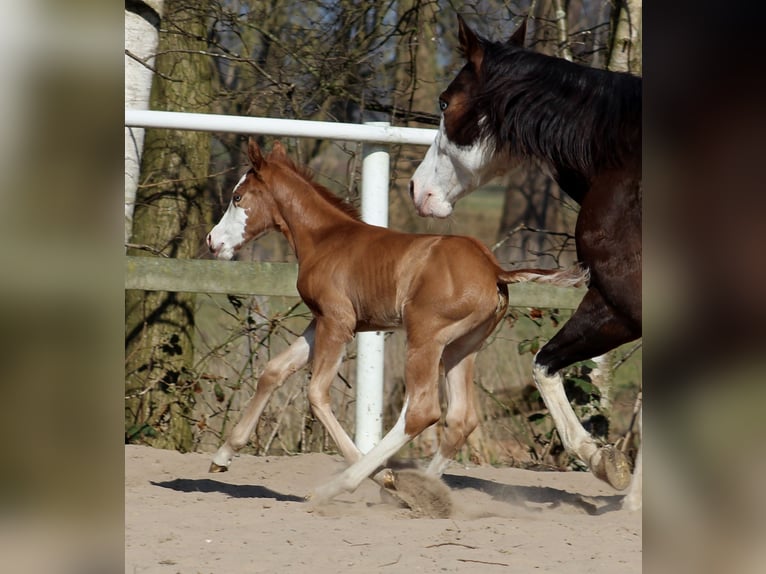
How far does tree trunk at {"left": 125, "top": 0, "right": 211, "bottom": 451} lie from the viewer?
6.66 metres

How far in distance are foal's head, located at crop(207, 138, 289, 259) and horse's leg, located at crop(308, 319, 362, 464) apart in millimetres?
710

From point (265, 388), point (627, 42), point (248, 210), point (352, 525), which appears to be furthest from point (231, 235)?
point (627, 42)

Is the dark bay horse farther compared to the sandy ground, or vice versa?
the dark bay horse

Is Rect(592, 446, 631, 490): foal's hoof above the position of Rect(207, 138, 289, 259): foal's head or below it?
below

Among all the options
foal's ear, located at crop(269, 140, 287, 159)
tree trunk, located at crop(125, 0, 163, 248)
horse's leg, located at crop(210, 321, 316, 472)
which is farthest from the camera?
tree trunk, located at crop(125, 0, 163, 248)

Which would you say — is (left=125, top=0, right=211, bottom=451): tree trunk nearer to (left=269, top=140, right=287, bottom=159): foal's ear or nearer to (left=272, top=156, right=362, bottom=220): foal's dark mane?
(left=269, top=140, right=287, bottom=159): foal's ear

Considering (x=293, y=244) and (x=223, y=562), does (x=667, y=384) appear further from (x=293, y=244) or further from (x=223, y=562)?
(x=293, y=244)

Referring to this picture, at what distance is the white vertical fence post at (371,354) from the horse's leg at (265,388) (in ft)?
2.03

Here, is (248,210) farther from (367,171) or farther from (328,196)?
(367,171)

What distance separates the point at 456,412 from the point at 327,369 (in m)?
0.64

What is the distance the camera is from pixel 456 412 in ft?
15.1

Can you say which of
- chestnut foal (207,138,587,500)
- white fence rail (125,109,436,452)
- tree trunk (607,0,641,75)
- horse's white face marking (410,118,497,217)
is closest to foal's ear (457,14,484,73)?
horse's white face marking (410,118,497,217)

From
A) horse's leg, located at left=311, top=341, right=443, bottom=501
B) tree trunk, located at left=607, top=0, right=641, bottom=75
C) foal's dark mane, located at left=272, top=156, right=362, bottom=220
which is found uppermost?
tree trunk, located at left=607, top=0, right=641, bottom=75

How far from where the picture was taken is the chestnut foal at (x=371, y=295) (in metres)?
4.24
